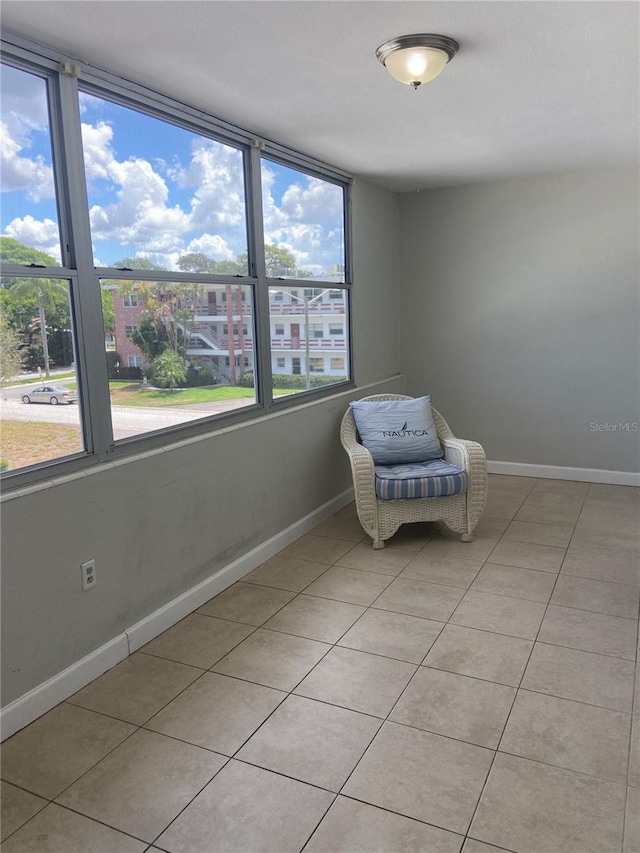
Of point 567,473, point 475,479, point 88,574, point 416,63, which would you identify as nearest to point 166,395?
point 88,574

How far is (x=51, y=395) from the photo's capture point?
2258 millimetres

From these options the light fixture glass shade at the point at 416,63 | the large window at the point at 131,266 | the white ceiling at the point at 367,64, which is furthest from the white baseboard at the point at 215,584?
the light fixture glass shade at the point at 416,63

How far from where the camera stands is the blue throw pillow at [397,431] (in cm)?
384

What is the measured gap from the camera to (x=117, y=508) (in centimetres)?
248

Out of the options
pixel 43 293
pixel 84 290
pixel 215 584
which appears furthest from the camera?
pixel 215 584

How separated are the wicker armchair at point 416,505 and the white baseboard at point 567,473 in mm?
1517

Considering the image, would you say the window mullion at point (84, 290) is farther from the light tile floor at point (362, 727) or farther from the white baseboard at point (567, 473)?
the white baseboard at point (567, 473)

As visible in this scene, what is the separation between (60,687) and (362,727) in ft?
3.51

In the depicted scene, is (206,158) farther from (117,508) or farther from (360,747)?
(360,747)

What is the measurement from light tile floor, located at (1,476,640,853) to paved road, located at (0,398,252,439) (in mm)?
875

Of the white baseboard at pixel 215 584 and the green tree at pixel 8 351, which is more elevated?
Result: the green tree at pixel 8 351

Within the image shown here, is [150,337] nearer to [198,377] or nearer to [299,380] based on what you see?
[198,377]

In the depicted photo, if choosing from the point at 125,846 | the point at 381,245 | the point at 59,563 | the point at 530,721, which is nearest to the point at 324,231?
the point at 381,245

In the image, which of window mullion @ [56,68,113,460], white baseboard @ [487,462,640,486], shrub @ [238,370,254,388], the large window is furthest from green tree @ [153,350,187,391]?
white baseboard @ [487,462,640,486]
